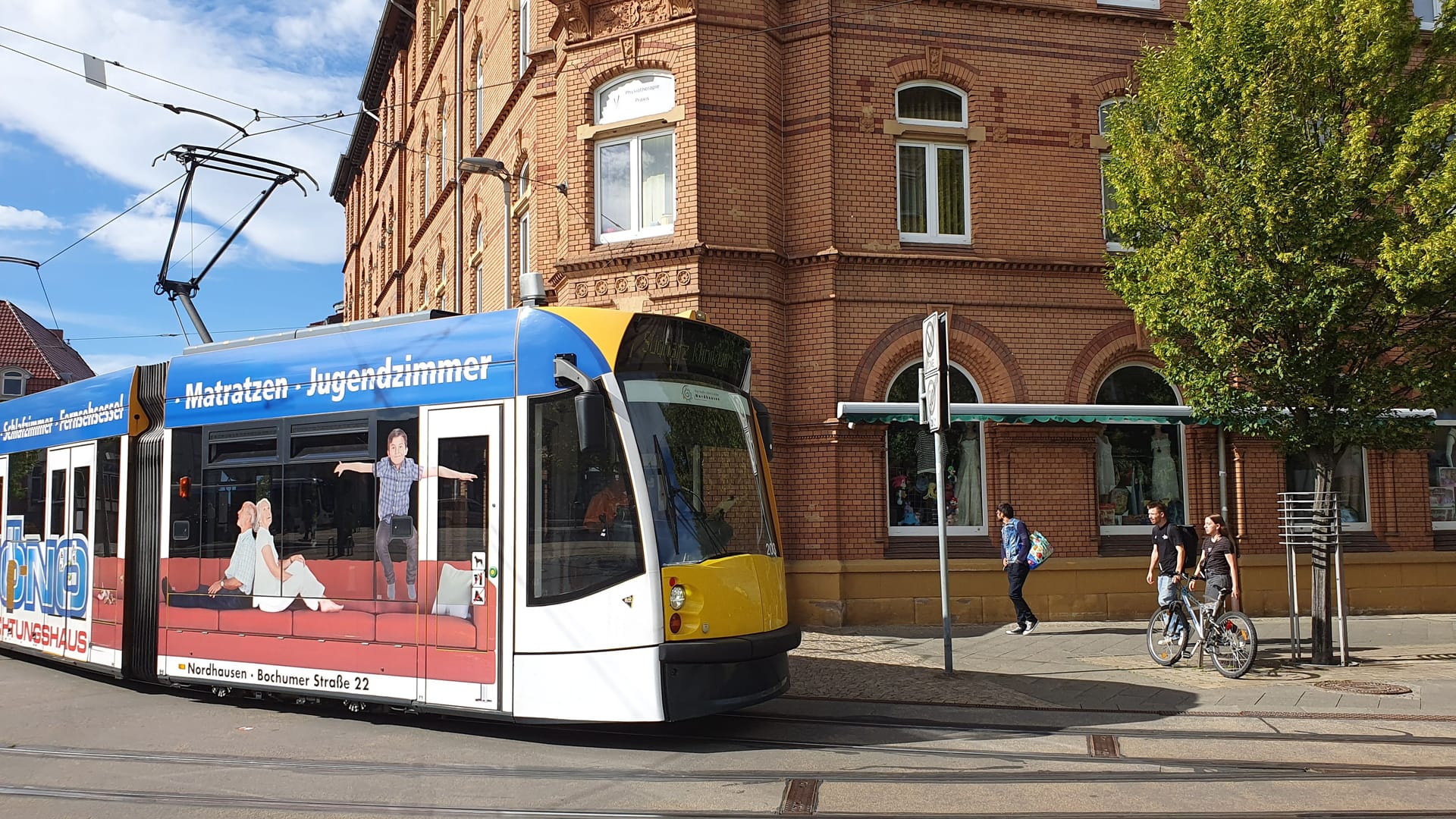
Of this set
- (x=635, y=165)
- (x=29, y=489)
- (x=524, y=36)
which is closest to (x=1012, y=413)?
(x=635, y=165)

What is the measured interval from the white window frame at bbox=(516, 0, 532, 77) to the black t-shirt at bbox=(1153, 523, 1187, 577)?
12626mm

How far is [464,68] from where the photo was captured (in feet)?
78.8

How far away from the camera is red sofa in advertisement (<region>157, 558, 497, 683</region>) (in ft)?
25.4

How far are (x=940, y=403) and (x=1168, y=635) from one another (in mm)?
3424

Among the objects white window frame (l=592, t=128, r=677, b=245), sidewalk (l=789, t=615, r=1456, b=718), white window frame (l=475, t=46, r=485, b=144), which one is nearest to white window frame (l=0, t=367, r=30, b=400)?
white window frame (l=475, t=46, r=485, b=144)

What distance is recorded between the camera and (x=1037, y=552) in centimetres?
1384

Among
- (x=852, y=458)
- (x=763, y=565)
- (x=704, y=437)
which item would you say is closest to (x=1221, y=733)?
(x=763, y=565)

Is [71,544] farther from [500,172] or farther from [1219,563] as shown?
[1219,563]

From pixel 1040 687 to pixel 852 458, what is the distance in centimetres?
529

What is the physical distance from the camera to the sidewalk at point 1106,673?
30.9 feet

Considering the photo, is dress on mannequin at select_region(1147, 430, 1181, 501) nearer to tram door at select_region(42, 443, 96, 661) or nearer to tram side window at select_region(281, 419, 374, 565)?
tram side window at select_region(281, 419, 374, 565)

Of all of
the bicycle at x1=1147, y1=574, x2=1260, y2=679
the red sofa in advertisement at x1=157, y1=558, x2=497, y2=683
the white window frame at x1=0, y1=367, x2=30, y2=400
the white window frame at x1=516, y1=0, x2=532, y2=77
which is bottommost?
the bicycle at x1=1147, y1=574, x2=1260, y2=679

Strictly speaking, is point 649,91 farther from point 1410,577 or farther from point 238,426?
point 1410,577

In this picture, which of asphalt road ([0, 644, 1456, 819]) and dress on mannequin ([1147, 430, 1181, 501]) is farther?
dress on mannequin ([1147, 430, 1181, 501])
